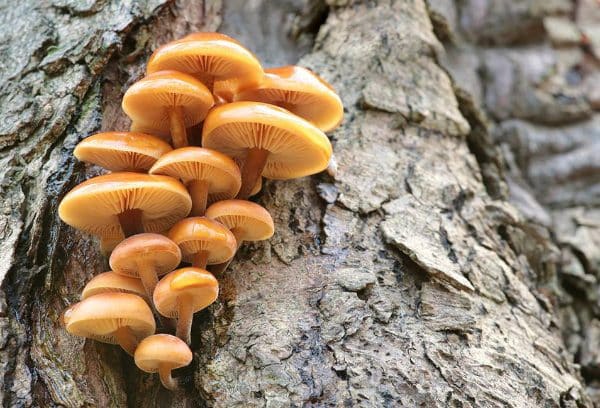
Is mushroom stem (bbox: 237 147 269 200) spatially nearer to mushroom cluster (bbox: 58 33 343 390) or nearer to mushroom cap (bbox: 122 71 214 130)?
mushroom cluster (bbox: 58 33 343 390)

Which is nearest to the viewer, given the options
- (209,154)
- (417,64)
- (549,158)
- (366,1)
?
(209,154)

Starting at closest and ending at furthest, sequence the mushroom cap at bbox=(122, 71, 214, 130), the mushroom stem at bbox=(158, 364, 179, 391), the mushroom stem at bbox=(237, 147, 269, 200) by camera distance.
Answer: the mushroom stem at bbox=(158, 364, 179, 391), the mushroom cap at bbox=(122, 71, 214, 130), the mushroom stem at bbox=(237, 147, 269, 200)

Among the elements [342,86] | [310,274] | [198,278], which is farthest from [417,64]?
[198,278]

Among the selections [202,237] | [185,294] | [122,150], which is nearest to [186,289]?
[185,294]

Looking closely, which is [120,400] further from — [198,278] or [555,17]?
[555,17]

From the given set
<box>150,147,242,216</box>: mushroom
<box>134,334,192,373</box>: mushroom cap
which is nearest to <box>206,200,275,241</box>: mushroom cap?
<box>150,147,242,216</box>: mushroom

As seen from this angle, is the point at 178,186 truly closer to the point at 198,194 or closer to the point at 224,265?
the point at 198,194
